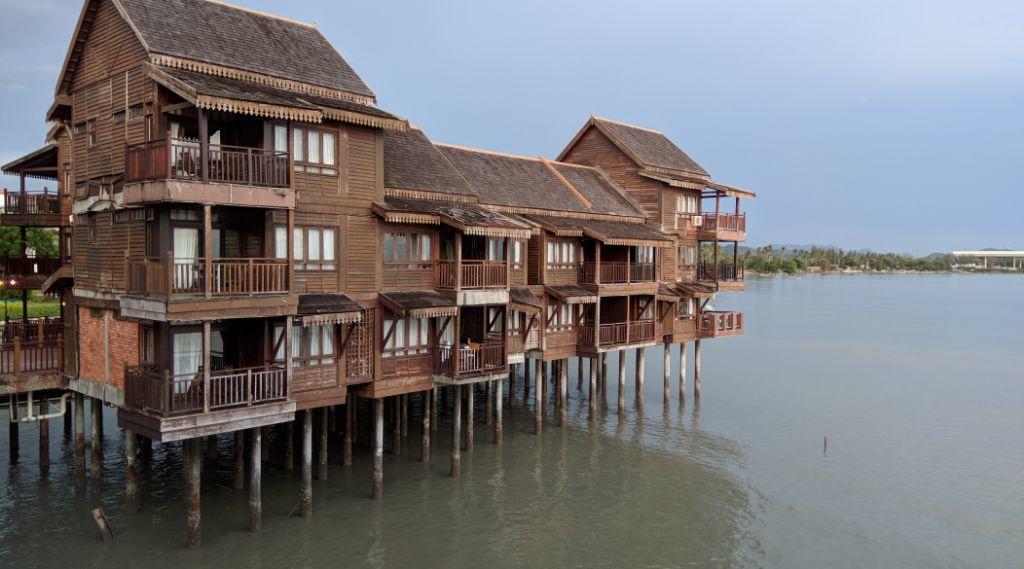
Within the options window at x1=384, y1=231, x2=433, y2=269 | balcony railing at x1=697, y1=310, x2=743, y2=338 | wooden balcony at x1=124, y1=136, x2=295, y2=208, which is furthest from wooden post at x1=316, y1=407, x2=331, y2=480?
balcony railing at x1=697, y1=310, x2=743, y2=338

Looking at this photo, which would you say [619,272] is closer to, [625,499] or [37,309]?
[625,499]

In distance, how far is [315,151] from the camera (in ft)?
76.4

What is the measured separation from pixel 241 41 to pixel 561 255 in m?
16.5

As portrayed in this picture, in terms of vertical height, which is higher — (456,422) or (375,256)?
(375,256)

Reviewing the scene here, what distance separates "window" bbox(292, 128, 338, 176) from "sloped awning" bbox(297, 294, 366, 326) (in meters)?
3.97

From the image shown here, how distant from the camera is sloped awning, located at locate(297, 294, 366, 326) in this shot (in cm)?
2181

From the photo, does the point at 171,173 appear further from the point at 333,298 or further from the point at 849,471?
the point at 849,471

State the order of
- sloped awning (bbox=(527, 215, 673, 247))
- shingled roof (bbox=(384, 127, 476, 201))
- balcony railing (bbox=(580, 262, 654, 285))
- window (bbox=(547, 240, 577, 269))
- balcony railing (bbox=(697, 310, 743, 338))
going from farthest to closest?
1. balcony railing (bbox=(697, 310, 743, 338))
2. balcony railing (bbox=(580, 262, 654, 285))
3. window (bbox=(547, 240, 577, 269))
4. sloped awning (bbox=(527, 215, 673, 247))
5. shingled roof (bbox=(384, 127, 476, 201))

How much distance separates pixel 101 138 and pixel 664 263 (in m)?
27.8

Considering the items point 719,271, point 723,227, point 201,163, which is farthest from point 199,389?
point 723,227

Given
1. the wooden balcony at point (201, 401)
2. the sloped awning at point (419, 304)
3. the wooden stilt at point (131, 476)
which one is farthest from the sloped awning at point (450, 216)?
the wooden stilt at point (131, 476)

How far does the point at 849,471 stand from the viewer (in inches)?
1224

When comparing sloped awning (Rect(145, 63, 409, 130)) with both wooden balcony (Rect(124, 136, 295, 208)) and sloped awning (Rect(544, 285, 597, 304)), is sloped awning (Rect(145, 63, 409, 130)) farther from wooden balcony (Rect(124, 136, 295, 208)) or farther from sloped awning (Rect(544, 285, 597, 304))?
sloped awning (Rect(544, 285, 597, 304))

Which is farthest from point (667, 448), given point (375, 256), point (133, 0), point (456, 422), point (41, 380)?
point (133, 0)
